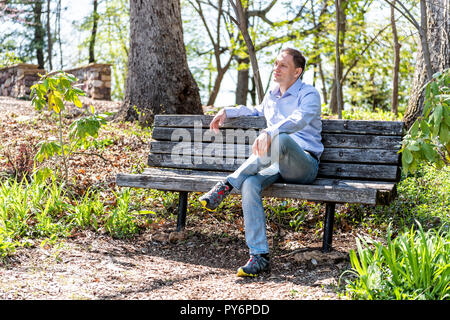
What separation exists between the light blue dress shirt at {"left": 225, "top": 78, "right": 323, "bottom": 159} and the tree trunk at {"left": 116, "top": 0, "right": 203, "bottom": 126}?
311 centimetres

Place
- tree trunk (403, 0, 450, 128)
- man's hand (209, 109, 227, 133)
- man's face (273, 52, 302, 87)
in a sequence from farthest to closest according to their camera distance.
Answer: tree trunk (403, 0, 450, 128), man's hand (209, 109, 227, 133), man's face (273, 52, 302, 87)

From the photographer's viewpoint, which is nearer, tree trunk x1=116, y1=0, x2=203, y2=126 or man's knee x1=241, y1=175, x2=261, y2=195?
man's knee x1=241, y1=175, x2=261, y2=195

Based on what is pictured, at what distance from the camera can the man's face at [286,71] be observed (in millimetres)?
3850

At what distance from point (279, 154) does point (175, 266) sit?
1112mm

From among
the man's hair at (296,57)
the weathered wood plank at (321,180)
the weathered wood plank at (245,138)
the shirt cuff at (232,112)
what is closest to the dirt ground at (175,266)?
the weathered wood plank at (321,180)

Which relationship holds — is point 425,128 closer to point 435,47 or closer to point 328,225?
point 328,225

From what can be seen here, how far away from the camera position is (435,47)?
528cm

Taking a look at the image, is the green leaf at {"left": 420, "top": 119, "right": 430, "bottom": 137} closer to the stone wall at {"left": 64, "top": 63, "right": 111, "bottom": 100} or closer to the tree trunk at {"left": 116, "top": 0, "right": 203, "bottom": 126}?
the tree trunk at {"left": 116, "top": 0, "right": 203, "bottom": 126}

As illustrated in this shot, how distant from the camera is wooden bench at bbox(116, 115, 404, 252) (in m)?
3.49

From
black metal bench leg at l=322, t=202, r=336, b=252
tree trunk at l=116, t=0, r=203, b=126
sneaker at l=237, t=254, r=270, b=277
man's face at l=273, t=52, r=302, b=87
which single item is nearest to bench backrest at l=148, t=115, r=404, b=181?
black metal bench leg at l=322, t=202, r=336, b=252

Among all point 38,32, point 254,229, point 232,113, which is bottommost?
point 254,229

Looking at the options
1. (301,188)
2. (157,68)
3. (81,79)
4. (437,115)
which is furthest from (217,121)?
(81,79)

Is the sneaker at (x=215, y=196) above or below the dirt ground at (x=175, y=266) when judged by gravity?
above

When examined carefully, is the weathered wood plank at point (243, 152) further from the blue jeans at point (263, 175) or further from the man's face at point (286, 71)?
the man's face at point (286, 71)
